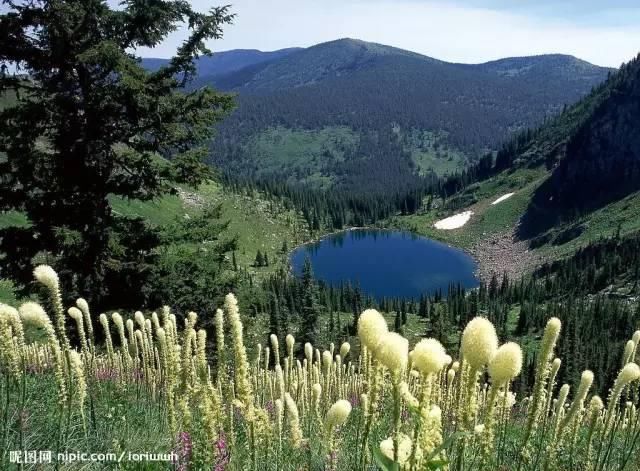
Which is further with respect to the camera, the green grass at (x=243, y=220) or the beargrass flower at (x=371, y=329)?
the green grass at (x=243, y=220)

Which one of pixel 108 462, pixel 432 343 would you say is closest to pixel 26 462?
pixel 108 462

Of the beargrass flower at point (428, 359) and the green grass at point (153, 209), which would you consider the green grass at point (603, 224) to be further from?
the beargrass flower at point (428, 359)

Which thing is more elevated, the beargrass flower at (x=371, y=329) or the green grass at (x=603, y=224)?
the beargrass flower at (x=371, y=329)

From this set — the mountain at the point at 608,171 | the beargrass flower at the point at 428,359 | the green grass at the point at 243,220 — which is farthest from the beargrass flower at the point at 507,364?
the mountain at the point at 608,171

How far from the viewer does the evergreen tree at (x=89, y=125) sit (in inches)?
552

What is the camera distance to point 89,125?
14766 mm

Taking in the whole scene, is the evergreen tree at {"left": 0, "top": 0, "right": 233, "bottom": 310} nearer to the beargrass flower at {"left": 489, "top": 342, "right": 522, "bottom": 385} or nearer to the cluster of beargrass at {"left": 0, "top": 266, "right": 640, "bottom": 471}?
the cluster of beargrass at {"left": 0, "top": 266, "right": 640, "bottom": 471}

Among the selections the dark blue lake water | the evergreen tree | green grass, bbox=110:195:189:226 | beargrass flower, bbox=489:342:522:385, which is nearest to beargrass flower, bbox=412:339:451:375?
beargrass flower, bbox=489:342:522:385

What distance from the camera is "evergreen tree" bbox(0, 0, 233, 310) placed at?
1402 centimetres

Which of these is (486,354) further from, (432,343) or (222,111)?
(222,111)

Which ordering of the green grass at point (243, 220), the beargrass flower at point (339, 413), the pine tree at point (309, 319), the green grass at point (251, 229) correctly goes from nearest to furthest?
1. the beargrass flower at point (339, 413)
2. the pine tree at point (309, 319)
3. the green grass at point (243, 220)
4. the green grass at point (251, 229)

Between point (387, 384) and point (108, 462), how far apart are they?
275cm

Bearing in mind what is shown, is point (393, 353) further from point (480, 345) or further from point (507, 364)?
point (507, 364)

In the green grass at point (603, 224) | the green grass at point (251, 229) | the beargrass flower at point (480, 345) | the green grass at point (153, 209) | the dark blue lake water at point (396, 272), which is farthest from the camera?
the dark blue lake water at point (396, 272)
